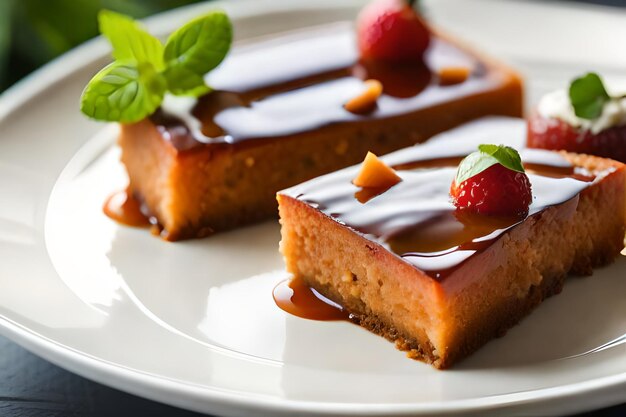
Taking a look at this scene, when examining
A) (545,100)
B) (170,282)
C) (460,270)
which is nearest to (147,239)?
(170,282)

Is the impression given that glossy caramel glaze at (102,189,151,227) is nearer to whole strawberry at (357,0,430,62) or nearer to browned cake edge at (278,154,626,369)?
browned cake edge at (278,154,626,369)

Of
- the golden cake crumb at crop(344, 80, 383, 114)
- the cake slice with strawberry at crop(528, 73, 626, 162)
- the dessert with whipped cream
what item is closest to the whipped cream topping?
the cake slice with strawberry at crop(528, 73, 626, 162)

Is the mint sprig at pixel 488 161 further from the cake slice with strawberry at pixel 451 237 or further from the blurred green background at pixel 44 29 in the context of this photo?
the blurred green background at pixel 44 29

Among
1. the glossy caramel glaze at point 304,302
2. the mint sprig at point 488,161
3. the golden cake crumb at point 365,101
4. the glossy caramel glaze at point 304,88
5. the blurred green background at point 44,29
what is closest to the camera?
the mint sprig at point 488,161

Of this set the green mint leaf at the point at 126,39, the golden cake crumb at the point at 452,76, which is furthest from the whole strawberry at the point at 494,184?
the green mint leaf at the point at 126,39

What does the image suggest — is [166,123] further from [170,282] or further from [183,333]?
[183,333]
